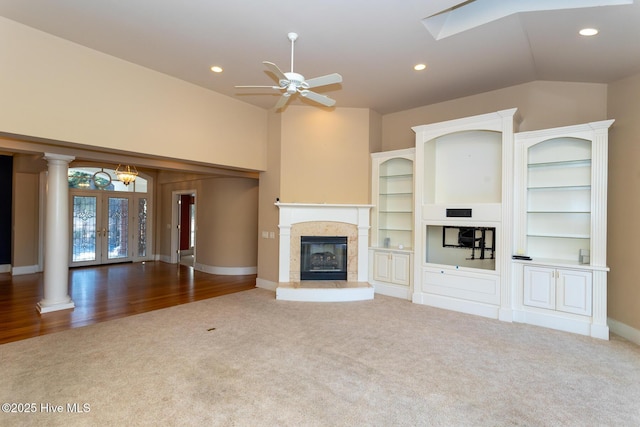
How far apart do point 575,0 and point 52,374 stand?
5.84 meters

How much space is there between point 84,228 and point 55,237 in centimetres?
466

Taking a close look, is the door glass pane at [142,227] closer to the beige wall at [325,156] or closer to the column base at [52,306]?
the column base at [52,306]

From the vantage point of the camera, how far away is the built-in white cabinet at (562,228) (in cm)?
390

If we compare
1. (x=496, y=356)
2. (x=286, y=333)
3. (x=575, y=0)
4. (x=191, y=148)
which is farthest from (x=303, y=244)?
(x=575, y=0)

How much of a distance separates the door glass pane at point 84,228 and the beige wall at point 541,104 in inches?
359

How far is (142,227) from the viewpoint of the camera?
31.5 feet

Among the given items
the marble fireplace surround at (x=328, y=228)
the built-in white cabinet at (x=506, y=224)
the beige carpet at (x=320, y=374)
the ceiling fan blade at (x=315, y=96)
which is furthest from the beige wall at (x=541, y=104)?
the beige carpet at (x=320, y=374)

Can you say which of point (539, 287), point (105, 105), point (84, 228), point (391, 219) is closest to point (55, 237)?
point (105, 105)

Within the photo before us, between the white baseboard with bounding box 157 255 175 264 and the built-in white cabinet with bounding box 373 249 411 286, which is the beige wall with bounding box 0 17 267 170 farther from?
the white baseboard with bounding box 157 255 175 264

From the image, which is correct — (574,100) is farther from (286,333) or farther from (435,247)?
(286,333)

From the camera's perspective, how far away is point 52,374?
2832mm

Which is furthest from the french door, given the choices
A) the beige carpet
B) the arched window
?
the beige carpet

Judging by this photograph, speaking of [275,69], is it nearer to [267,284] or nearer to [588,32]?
[588,32]

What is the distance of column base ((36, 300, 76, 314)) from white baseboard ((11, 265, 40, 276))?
3.82 meters
